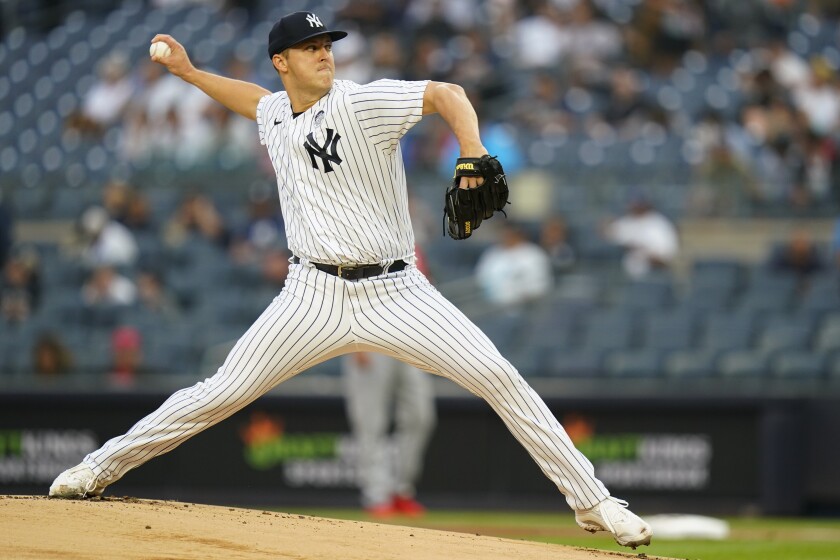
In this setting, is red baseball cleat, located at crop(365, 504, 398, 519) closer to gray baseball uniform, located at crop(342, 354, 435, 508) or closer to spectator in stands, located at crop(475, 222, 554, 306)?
gray baseball uniform, located at crop(342, 354, 435, 508)

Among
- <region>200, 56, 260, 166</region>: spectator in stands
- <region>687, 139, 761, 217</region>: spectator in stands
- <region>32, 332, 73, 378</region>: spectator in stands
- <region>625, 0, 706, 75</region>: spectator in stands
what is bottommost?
<region>32, 332, 73, 378</region>: spectator in stands

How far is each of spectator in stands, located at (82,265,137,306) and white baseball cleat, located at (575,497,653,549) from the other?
821 cm

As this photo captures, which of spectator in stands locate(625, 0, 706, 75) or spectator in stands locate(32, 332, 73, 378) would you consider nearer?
spectator in stands locate(32, 332, 73, 378)

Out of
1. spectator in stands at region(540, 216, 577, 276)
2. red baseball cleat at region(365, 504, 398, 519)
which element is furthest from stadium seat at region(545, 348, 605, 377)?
red baseball cleat at region(365, 504, 398, 519)

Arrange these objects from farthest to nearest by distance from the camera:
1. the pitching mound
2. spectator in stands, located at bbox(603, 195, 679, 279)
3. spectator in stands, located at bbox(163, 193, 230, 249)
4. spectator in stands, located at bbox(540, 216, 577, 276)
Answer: spectator in stands, located at bbox(163, 193, 230, 249)
spectator in stands, located at bbox(603, 195, 679, 279)
spectator in stands, located at bbox(540, 216, 577, 276)
the pitching mound

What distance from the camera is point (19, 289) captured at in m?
12.8

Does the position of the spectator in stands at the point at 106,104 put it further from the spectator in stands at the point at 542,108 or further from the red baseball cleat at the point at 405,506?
the red baseball cleat at the point at 405,506

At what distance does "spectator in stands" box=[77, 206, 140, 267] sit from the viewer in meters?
13.1

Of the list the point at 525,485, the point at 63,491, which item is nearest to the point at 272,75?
the point at 525,485

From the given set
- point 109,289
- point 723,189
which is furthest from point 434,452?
point 723,189

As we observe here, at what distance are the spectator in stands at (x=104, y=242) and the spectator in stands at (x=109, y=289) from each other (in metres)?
0.23

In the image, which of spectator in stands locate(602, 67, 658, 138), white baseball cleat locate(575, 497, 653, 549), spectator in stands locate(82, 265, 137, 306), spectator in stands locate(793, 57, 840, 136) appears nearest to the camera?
white baseball cleat locate(575, 497, 653, 549)

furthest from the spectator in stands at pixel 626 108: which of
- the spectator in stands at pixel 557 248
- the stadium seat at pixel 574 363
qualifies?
the stadium seat at pixel 574 363

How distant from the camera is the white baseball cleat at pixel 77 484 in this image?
5.39m
